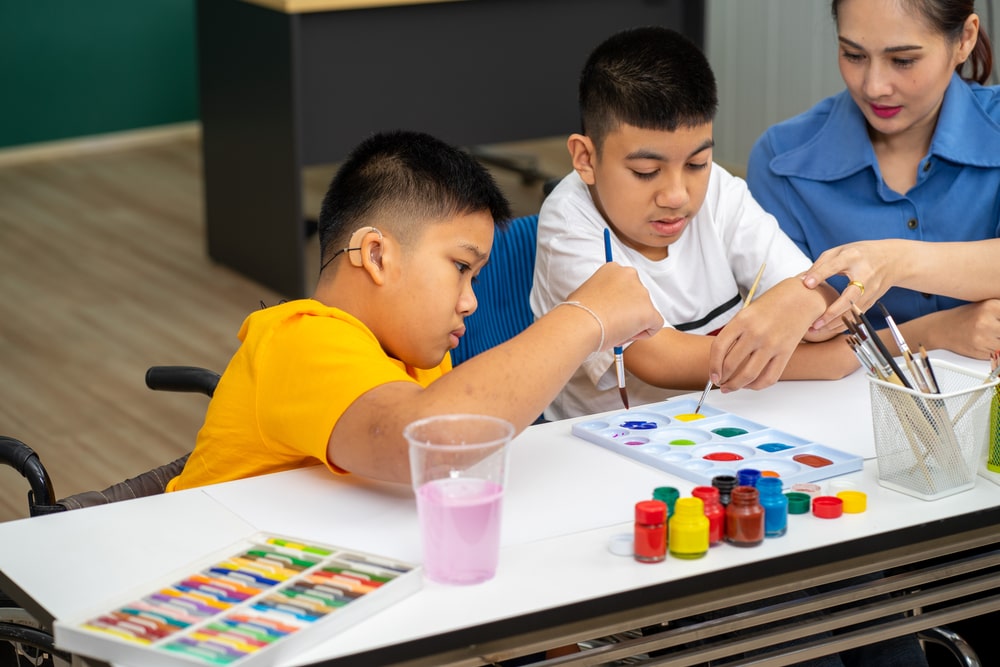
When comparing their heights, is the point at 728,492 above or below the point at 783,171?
below

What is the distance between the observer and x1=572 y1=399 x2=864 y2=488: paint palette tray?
1353 mm

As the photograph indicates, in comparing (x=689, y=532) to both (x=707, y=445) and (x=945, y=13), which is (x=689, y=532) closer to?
(x=707, y=445)

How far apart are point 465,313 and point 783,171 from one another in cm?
83

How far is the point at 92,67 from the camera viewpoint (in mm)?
6184

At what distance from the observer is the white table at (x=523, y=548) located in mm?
1061

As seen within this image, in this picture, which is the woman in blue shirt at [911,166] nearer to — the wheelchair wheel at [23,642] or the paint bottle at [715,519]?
the paint bottle at [715,519]

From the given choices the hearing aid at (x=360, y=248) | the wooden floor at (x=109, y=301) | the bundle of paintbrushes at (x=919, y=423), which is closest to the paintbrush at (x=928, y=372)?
the bundle of paintbrushes at (x=919, y=423)

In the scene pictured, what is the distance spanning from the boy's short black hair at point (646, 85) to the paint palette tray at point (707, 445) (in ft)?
1.41

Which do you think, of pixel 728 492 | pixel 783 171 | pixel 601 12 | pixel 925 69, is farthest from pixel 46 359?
pixel 728 492

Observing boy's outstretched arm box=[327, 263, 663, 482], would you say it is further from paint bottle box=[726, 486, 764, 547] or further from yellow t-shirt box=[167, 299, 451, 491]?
paint bottle box=[726, 486, 764, 547]

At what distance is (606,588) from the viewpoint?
3.61ft

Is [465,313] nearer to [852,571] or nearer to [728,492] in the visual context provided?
[728,492]

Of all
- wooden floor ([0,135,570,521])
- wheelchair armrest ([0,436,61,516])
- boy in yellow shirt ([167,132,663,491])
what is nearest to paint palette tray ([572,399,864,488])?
boy in yellow shirt ([167,132,663,491])

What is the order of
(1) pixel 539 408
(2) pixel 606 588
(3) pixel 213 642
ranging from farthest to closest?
(1) pixel 539 408 → (2) pixel 606 588 → (3) pixel 213 642
